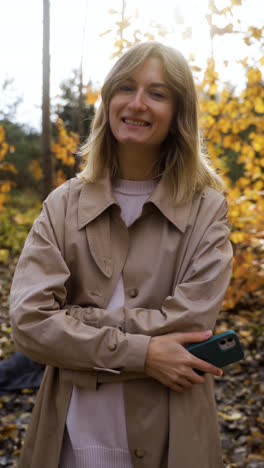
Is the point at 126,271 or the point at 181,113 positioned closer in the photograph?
the point at 126,271

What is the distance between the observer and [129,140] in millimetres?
1653

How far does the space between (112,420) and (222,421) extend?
6.73 feet

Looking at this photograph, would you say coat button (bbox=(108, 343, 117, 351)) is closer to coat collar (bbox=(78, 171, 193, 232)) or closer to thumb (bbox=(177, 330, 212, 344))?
thumb (bbox=(177, 330, 212, 344))

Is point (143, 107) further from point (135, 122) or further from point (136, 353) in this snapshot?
point (136, 353)

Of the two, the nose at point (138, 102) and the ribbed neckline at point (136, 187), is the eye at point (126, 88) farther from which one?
the ribbed neckline at point (136, 187)

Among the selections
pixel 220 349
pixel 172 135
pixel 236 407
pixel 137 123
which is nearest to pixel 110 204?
pixel 137 123

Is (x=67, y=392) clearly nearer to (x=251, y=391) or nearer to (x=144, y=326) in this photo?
(x=144, y=326)

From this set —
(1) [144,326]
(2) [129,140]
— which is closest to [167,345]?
(1) [144,326]

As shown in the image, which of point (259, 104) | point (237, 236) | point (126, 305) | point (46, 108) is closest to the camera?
point (126, 305)

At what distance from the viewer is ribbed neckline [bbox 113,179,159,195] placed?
176 centimetres

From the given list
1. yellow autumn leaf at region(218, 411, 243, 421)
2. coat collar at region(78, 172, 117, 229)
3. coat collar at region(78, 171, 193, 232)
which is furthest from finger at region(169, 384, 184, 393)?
yellow autumn leaf at region(218, 411, 243, 421)

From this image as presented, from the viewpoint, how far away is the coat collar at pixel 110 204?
5.25ft

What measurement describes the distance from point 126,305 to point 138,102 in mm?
817

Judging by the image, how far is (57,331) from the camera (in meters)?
1.40
